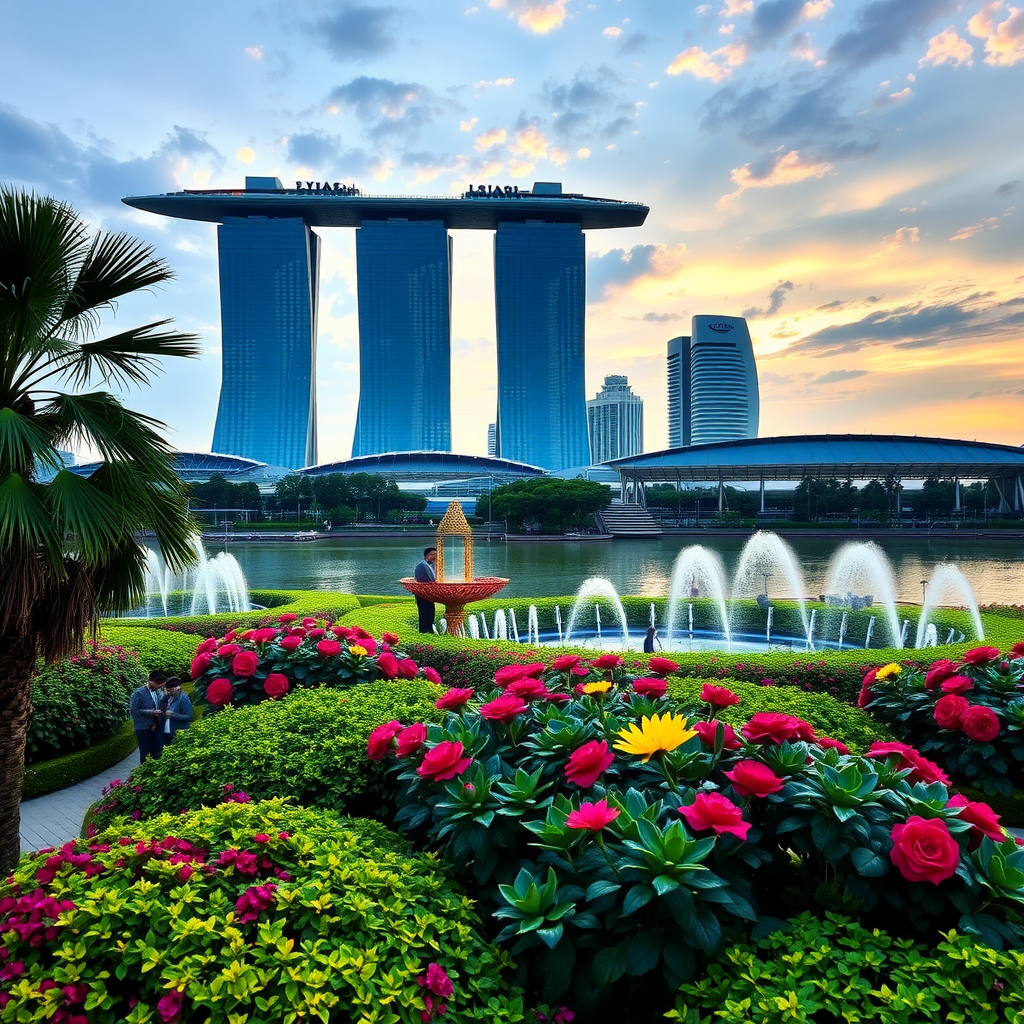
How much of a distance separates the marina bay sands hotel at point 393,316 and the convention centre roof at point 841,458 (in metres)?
33.7

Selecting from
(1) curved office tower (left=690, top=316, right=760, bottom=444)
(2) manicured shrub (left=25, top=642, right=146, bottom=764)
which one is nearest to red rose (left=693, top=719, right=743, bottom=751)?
(2) manicured shrub (left=25, top=642, right=146, bottom=764)

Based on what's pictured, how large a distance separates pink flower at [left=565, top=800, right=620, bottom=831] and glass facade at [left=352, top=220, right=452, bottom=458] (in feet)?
307

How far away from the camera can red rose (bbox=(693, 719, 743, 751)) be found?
248cm

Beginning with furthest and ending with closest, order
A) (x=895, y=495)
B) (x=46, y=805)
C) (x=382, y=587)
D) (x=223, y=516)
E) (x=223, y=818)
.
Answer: (x=223, y=516) < (x=895, y=495) < (x=382, y=587) < (x=46, y=805) < (x=223, y=818)

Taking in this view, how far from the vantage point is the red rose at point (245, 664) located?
4773mm

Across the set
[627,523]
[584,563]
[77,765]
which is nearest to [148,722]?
[77,765]

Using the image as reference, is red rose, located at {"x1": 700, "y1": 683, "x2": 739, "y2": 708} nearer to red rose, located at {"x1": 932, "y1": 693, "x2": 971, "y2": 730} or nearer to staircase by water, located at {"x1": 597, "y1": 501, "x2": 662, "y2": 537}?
red rose, located at {"x1": 932, "y1": 693, "x2": 971, "y2": 730}

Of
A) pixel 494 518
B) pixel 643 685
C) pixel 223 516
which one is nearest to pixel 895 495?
pixel 494 518

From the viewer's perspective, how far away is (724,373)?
12306cm

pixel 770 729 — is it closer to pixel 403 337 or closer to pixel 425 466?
pixel 425 466

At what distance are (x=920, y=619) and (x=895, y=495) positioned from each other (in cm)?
5808

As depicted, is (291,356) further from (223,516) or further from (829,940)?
(829,940)

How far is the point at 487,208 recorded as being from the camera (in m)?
102

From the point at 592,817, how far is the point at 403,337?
100m
